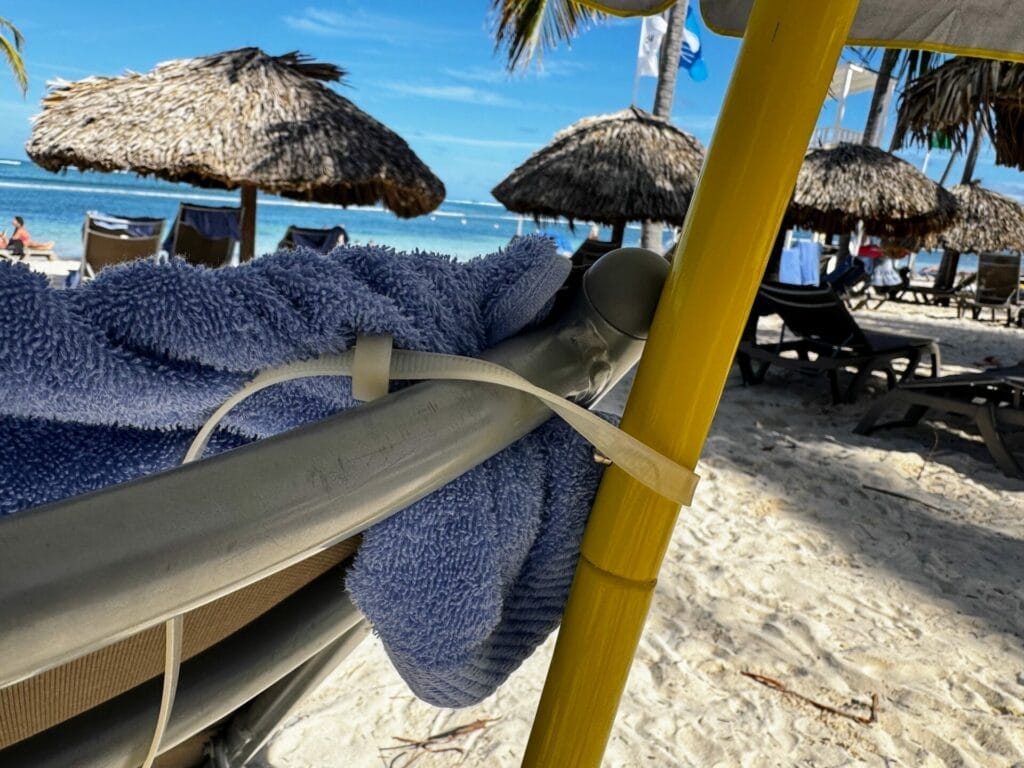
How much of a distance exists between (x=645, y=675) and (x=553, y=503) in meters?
1.68

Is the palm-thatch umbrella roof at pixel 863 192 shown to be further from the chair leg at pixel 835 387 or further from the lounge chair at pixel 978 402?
the lounge chair at pixel 978 402

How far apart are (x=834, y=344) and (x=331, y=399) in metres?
5.06

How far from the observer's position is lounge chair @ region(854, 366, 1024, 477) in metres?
3.71

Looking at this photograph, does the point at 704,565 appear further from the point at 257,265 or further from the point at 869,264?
the point at 869,264

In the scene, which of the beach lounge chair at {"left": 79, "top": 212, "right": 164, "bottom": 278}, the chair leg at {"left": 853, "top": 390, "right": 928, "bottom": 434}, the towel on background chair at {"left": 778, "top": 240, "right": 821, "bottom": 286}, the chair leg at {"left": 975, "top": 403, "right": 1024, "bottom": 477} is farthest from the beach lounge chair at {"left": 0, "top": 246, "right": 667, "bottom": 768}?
the towel on background chair at {"left": 778, "top": 240, "right": 821, "bottom": 286}

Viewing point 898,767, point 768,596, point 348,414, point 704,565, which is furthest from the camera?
point 704,565

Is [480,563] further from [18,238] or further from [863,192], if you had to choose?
[18,238]

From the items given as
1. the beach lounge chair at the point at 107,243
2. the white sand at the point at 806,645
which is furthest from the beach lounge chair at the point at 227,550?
the beach lounge chair at the point at 107,243

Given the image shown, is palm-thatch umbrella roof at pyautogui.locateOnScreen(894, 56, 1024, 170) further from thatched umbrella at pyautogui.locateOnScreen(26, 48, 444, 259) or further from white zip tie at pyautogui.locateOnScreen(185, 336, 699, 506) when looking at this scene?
white zip tie at pyautogui.locateOnScreen(185, 336, 699, 506)

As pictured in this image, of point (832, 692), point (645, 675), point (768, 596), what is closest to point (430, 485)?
point (645, 675)

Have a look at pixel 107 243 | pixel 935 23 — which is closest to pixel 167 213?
pixel 107 243

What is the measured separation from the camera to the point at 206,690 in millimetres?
471

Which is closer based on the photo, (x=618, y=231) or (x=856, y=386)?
(x=856, y=386)

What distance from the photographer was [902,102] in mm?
6066
